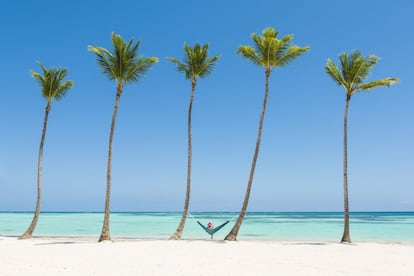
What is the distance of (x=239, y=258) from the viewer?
376 inches

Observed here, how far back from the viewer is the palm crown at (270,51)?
15031 mm

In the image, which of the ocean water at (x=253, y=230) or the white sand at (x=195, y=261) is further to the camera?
the ocean water at (x=253, y=230)

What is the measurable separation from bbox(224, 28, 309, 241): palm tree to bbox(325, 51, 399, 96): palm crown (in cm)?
166

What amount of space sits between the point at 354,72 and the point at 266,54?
149 inches

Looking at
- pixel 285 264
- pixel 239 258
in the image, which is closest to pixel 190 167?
pixel 239 258

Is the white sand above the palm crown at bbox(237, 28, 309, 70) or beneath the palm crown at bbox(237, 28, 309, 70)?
beneath

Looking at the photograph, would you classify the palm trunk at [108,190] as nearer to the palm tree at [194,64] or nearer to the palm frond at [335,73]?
the palm tree at [194,64]

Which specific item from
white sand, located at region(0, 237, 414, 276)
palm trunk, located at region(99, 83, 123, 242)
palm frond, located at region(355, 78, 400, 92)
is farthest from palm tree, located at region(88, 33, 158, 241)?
palm frond, located at region(355, 78, 400, 92)

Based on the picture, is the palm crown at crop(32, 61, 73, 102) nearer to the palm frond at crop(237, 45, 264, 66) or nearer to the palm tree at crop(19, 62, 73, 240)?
the palm tree at crop(19, 62, 73, 240)

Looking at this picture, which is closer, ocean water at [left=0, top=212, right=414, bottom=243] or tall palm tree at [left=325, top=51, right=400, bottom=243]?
tall palm tree at [left=325, top=51, right=400, bottom=243]

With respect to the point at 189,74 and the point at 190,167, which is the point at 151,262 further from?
the point at 189,74

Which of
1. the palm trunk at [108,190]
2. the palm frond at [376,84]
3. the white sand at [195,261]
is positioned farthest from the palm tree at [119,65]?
the palm frond at [376,84]

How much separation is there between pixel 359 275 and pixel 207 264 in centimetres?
329

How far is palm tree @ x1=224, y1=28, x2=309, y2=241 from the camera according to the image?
49.3 ft
